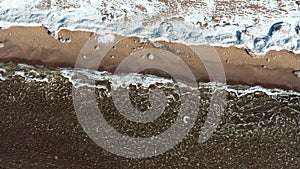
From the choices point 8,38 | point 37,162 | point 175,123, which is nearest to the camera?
point 37,162

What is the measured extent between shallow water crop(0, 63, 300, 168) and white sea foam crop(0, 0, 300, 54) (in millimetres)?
907

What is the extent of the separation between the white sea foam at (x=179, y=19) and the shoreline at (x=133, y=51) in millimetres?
148

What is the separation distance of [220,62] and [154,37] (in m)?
1.35

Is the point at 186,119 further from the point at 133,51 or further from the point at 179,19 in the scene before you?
the point at 179,19

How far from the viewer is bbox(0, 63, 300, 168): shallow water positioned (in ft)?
25.5

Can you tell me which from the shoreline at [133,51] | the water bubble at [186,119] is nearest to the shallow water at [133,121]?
the water bubble at [186,119]

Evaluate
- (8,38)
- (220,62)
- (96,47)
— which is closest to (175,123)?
(220,62)

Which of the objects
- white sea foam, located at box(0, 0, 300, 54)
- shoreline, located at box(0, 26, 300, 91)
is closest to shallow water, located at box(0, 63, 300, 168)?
shoreline, located at box(0, 26, 300, 91)

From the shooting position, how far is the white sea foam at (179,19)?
8.68 m

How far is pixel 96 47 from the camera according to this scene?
8648 mm

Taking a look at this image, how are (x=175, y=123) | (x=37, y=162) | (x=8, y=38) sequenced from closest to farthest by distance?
(x=37, y=162)
(x=175, y=123)
(x=8, y=38)

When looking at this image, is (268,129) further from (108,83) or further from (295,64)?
(108,83)

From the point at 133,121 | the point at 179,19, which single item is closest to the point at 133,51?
the point at 179,19

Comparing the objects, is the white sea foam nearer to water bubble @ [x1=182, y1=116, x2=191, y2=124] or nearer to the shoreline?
the shoreline
